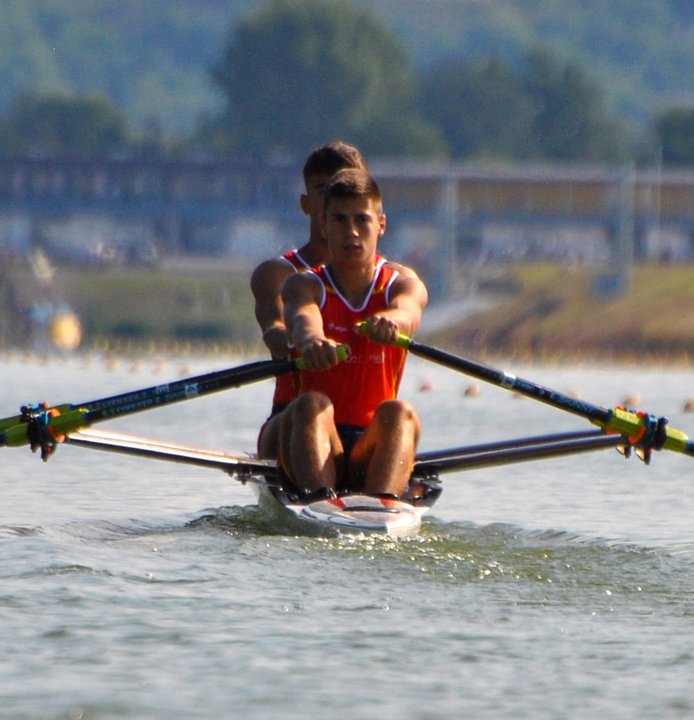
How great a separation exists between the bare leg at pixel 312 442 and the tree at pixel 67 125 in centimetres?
11326

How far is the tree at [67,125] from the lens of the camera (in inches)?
4877

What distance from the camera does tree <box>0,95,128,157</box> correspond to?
406 feet

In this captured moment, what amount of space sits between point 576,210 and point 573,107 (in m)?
37.5

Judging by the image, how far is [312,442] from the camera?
9336mm

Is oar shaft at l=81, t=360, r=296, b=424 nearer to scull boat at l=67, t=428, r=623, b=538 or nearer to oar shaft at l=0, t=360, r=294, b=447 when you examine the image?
oar shaft at l=0, t=360, r=294, b=447

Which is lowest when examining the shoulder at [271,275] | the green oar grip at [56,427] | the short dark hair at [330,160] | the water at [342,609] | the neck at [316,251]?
the water at [342,609]

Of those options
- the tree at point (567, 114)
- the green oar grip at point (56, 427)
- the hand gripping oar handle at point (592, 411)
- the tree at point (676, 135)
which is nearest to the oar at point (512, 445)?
the hand gripping oar handle at point (592, 411)

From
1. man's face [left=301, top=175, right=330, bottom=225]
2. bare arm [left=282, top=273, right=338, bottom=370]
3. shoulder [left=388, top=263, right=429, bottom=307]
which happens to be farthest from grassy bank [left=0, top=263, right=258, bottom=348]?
bare arm [left=282, top=273, right=338, bottom=370]

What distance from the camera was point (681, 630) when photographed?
7.27 m

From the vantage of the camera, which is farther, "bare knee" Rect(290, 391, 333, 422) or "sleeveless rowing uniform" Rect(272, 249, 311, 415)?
"sleeveless rowing uniform" Rect(272, 249, 311, 415)

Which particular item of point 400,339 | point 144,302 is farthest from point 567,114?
point 400,339

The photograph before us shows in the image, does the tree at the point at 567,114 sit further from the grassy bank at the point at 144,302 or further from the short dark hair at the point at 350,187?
the short dark hair at the point at 350,187

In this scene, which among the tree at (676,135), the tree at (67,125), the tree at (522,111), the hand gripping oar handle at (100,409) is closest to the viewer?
the hand gripping oar handle at (100,409)

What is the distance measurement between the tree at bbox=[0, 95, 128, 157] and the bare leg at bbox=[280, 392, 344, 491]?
372 ft
